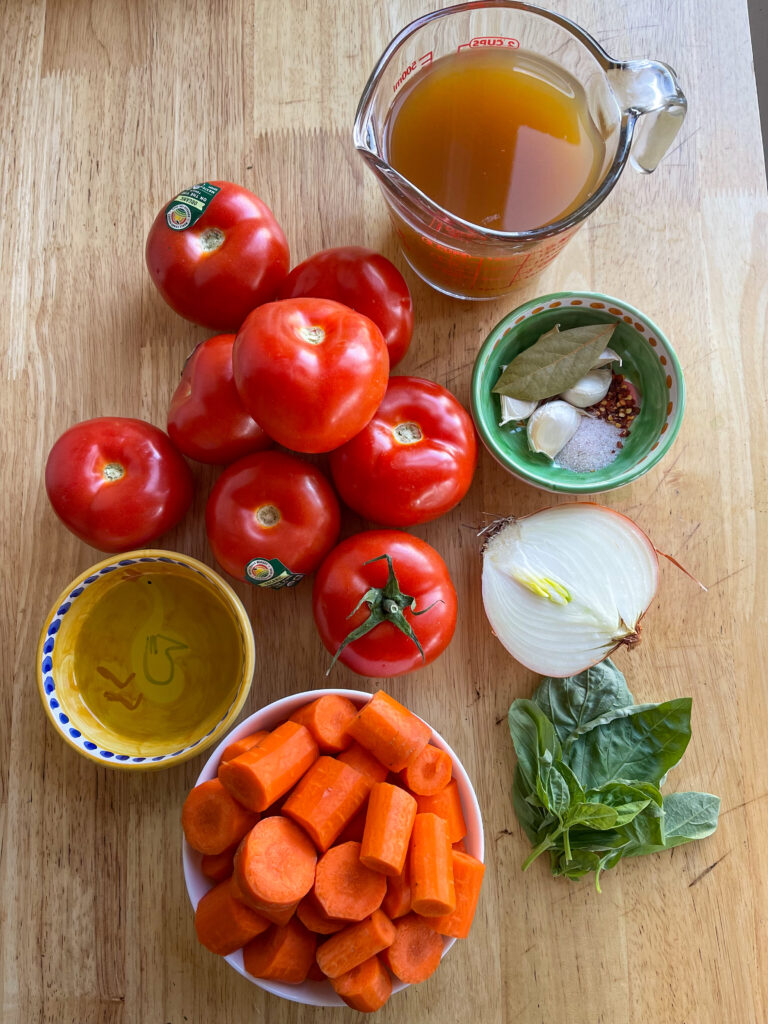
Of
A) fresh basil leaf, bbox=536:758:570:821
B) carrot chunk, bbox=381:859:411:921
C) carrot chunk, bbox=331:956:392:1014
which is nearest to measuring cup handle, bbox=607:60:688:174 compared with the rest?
fresh basil leaf, bbox=536:758:570:821

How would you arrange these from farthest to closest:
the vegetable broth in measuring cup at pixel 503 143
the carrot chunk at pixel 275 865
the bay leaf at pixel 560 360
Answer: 1. the bay leaf at pixel 560 360
2. the vegetable broth in measuring cup at pixel 503 143
3. the carrot chunk at pixel 275 865

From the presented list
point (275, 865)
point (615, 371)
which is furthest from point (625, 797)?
point (615, 371)

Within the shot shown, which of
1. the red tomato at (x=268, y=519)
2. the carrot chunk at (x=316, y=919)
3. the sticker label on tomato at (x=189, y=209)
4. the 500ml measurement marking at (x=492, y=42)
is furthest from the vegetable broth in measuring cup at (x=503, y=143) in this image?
the carrot chunk at (x=316, y=919)

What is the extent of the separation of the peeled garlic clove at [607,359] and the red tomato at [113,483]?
59cm

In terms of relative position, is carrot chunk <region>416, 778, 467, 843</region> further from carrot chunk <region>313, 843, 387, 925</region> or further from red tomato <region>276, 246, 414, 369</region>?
red tomato <region>276, 246, 414, 369</region>

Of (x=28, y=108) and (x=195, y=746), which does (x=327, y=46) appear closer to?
(x=28, y=108)

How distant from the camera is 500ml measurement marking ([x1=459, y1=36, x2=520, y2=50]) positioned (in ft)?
3.09

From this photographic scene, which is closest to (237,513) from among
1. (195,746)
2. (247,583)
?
(247,583)

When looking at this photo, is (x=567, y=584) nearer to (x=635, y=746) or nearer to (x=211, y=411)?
(x=635, y=746)

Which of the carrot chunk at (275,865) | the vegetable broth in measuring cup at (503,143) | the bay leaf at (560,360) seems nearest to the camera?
the carrot chunk at (275,865)

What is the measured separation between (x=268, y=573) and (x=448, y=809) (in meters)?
0.36

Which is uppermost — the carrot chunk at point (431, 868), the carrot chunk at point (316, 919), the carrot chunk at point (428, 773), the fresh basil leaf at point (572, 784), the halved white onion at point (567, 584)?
the halved white onion at point (567, 584)

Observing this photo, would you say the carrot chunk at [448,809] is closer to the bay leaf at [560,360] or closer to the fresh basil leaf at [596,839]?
the fresh basil leaf at [596,839]

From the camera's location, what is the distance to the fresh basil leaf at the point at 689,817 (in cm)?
101
